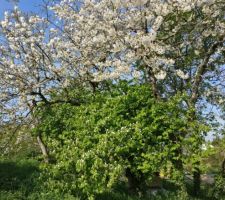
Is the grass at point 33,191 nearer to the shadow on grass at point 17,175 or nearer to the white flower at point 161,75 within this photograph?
the shadow on grass at point 17,175

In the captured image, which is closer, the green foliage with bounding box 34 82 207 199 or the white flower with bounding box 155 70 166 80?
the green foliage with bounding box 34 82 207 199

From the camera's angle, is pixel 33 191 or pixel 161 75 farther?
pixel 161 75

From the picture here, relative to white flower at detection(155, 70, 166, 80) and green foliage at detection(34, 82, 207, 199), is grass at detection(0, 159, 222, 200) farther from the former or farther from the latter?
white flower at detection(155, 70, 166, 80)

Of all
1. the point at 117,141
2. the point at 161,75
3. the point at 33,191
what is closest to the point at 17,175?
the point at 33,191

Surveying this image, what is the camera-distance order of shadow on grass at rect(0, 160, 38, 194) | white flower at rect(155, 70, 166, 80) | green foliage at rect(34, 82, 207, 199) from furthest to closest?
1. shadow on grass at rect(0, 160, 38, 194)
2. white flower at rect(155, 70, 166, 80)
3. green foliage at rect(34, 82, 207, 199)

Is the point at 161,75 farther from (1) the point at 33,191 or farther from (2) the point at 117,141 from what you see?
(1) the point at 33,191

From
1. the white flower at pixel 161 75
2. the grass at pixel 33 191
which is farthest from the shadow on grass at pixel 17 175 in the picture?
the white flower at pixel 161 75

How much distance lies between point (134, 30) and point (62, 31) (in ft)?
10.9

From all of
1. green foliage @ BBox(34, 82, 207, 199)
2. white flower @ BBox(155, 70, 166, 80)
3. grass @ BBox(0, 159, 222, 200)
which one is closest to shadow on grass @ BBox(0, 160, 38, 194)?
grass @ BBox(0, 159, 222, 200)

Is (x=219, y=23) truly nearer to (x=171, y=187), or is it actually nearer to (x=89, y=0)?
(x=89, y=0)

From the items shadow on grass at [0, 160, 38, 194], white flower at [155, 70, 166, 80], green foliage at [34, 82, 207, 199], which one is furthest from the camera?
shadow on grass at [0, 160, 38, 194]

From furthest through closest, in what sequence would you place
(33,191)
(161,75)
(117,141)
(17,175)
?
(17,175), (161,75), (33,191), (117,141)

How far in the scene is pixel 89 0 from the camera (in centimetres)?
1648

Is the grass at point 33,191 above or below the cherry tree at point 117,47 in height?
below
